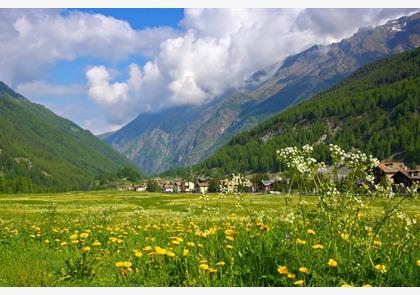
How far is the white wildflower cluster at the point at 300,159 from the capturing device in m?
7.56

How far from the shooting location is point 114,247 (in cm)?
1085

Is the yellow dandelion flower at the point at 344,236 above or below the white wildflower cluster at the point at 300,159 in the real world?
below

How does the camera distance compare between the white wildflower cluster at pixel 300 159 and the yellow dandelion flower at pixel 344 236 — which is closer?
the yellow dandelion flower at pixel 344 236

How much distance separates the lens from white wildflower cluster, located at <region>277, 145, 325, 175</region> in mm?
7562

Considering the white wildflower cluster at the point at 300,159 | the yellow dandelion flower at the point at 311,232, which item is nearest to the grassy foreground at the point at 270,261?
the yellow dandelion flower at the point at 311,232

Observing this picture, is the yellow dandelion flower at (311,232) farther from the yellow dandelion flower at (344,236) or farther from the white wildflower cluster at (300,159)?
the white wildflower cluster at (300,159)

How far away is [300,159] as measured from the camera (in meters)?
7.67

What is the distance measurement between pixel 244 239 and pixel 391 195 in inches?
103

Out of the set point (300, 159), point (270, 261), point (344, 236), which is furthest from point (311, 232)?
point (300, 159)

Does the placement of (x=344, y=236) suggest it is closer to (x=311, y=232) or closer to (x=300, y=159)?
A: (x=311, y=232)

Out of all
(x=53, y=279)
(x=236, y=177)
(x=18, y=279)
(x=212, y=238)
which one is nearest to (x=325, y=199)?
(x=236, y=177)

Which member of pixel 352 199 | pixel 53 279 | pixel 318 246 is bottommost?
pixel 53 279

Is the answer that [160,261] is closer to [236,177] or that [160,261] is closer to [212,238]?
[212,238]

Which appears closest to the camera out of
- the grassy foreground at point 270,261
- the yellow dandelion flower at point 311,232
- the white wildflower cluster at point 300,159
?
the grassy foreground at point 270,261
